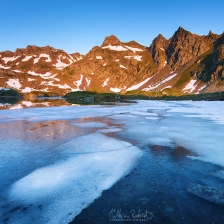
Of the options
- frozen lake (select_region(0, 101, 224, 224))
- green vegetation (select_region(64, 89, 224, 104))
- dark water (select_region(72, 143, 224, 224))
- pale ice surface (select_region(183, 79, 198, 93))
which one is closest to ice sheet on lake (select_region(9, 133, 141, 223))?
frozen lake (select_region(0, 101, 224, 224))

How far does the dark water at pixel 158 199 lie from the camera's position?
12.4 ft

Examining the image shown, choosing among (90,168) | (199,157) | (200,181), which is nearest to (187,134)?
(199,157)

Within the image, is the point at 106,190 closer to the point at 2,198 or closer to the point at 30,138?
the point at 2,198

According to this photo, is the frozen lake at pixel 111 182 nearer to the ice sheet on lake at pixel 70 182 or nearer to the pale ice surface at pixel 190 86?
the ice sheet on lake at pixel 70 182

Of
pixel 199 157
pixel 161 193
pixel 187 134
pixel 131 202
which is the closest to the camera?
pixel 131 202

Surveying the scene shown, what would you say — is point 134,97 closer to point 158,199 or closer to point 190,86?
point 158,199

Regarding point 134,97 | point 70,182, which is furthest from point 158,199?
point 134,97

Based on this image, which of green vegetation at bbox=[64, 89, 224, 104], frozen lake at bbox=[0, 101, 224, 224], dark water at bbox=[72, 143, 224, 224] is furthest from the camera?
green vegetation at bbox=[64, 89, 224, 104]

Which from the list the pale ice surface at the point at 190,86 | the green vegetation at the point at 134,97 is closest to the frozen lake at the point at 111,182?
the green vegetation at the point at 134,97

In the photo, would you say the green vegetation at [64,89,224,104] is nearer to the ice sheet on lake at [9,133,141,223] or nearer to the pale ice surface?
the ice sheet on lake at [9,133,141,223]

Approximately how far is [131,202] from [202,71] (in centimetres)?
19919

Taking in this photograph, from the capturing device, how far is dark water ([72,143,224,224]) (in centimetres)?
376

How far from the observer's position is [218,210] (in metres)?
3.96

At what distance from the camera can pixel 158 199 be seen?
4.38 m
